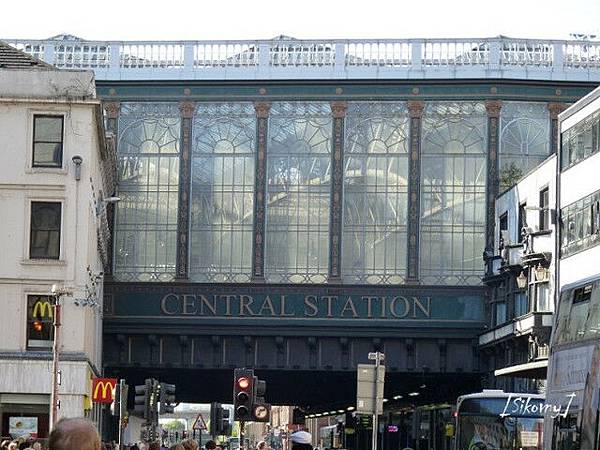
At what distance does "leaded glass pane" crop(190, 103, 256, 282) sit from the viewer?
75312mm

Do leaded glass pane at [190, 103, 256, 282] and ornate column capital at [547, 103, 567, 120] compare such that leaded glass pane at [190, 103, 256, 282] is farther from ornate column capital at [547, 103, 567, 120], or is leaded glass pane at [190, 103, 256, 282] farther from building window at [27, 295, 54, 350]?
building window at [27, 295, 54, 350]

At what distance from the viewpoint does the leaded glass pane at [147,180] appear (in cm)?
7544

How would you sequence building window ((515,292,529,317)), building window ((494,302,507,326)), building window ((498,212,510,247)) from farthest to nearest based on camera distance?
building window ((494,302,507,326))
building window ((498,212,510,247))
building window ((515,292,529,317))

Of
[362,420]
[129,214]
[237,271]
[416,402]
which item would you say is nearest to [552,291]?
[237,271]

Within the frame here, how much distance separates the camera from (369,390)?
3834cm

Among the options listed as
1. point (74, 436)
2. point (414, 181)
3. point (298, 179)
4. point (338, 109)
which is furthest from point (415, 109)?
point (74, 436)

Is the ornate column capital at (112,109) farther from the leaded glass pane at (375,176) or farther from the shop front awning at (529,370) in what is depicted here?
the shop front awning at (529,370)

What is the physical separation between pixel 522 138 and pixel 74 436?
67249mm

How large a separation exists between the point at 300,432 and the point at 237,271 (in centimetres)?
5711

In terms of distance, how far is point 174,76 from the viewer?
76.5m

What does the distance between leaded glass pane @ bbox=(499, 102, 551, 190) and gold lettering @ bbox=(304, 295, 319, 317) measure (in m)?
9.18

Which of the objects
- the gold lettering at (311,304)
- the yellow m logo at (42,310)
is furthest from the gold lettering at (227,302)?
the yellow m logo at (42,310)

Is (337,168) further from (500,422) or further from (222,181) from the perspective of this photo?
(500,422)

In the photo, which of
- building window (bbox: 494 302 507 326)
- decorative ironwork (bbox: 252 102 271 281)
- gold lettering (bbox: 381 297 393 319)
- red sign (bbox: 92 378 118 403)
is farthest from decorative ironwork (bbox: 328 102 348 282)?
red sign (bbox: 92 378 118 403)
